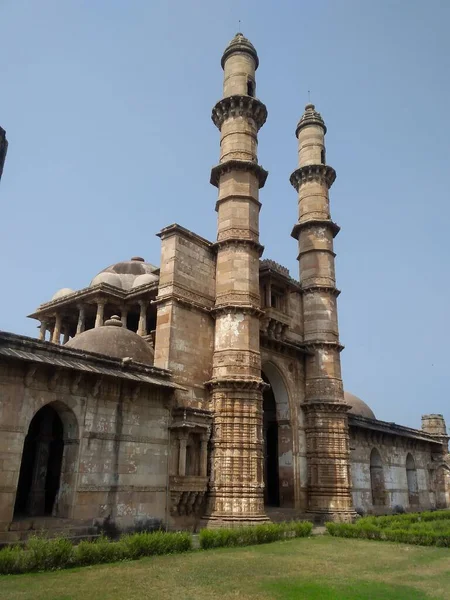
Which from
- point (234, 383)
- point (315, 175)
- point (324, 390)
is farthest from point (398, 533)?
point (315, 175)

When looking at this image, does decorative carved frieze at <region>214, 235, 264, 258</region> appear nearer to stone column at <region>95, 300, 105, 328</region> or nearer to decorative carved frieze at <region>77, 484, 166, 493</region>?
stone column at <region>95, 300, 105, 328</region>

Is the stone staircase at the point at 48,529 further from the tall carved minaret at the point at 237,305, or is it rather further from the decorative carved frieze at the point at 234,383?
the decorative carved frieze at the point at 234,383

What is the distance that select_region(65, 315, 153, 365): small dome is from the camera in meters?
16.7

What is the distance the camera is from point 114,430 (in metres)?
14.6

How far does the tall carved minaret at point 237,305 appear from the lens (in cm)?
1688

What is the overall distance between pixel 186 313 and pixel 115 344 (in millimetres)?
2781

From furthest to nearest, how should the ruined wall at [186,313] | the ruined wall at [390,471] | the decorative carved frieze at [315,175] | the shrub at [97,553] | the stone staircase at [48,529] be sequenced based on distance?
the decorative carved frieze at [315,175] < the ruined wall at [390,471] < the ruined wall at [186,313] < the stone staircase at [48,529] < the shrub at [97,553]

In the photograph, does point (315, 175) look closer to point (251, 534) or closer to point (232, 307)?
point (232, 307)

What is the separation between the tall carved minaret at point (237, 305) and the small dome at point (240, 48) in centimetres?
4

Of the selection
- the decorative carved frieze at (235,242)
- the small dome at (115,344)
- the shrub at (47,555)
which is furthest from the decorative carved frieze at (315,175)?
the shrub at (47,555)

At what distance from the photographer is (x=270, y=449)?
2361cm

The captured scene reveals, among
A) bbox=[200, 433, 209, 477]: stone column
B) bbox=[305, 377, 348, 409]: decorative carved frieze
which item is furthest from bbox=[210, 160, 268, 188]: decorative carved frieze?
bbox=[200, 433, 209, 477]: stone column

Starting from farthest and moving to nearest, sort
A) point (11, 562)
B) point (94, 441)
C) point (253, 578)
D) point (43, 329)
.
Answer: point (43, 329) → point (94, 441) → point (253, 578) → point (11, 562)

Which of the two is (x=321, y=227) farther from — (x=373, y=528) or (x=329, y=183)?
(x=373, y=528)
